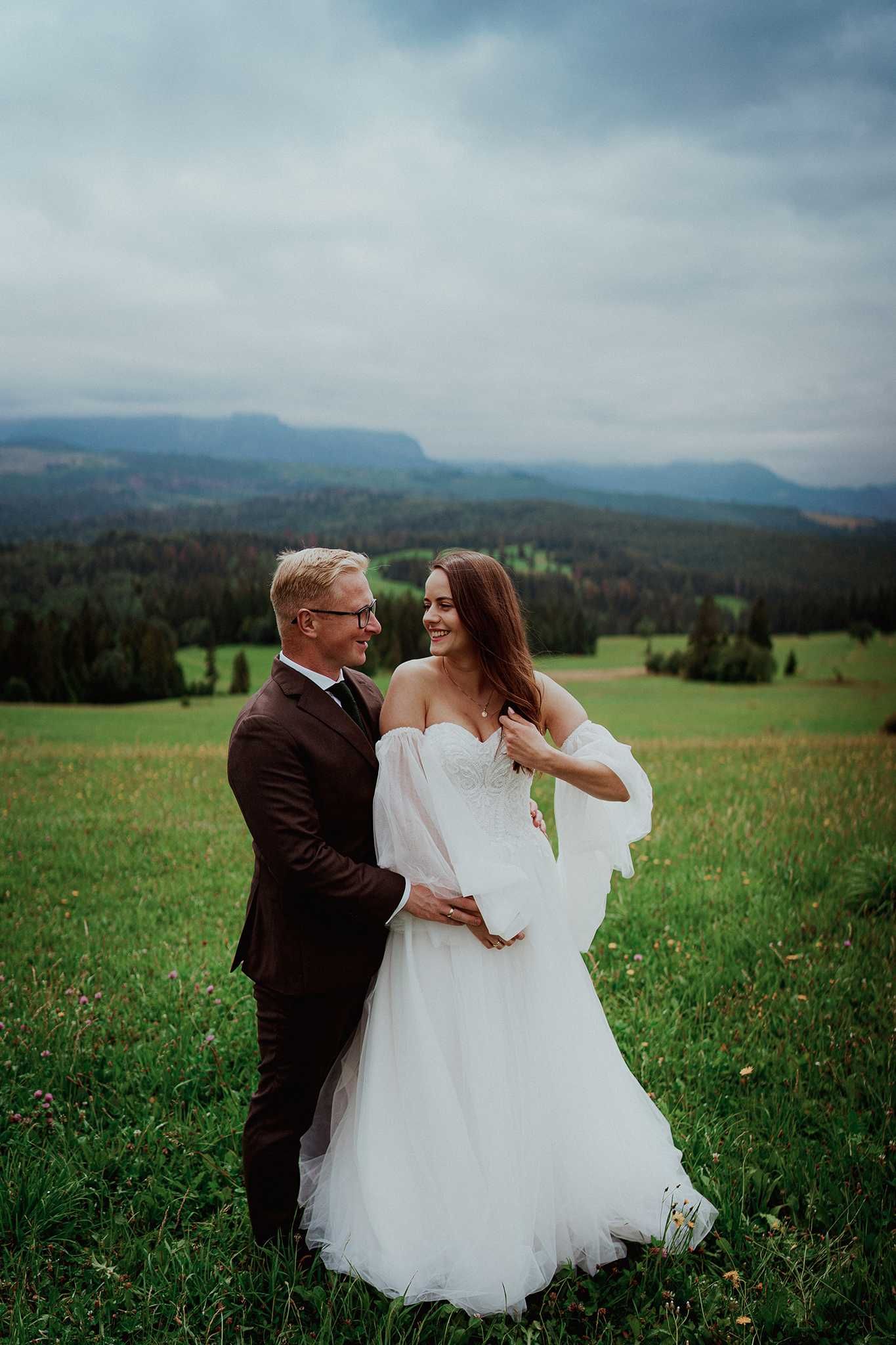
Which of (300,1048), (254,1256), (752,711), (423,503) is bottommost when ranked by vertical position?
(752,711)

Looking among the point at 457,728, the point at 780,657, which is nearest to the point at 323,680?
the point at 457,728

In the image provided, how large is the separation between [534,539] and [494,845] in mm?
70801

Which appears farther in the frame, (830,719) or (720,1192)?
(830,719)

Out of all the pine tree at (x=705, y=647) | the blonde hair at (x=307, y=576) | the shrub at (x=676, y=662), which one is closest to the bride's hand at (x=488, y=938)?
the blonde hair at (x=307, y=576)

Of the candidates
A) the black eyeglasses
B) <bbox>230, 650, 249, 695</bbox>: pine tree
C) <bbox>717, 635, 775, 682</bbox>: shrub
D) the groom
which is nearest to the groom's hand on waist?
the groom

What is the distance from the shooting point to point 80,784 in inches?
510

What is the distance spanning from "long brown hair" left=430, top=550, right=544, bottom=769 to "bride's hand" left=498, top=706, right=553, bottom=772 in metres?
0.14

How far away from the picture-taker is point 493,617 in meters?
3.25

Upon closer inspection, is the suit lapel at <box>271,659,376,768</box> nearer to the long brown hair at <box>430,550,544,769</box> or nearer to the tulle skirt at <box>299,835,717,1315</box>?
the long brown hair at <box>430,550,544,769</box>

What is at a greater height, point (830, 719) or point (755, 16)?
point (755, 16)

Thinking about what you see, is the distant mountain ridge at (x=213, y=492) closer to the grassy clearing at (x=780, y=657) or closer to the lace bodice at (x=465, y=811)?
the grassy clearing at (x=780, y=657)

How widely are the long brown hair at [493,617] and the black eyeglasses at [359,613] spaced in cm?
33

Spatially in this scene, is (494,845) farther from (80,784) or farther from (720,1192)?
(80,784)

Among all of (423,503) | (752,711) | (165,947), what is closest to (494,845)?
(165,947)
